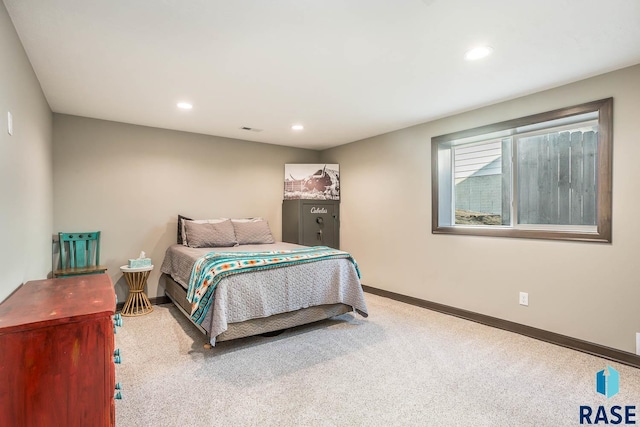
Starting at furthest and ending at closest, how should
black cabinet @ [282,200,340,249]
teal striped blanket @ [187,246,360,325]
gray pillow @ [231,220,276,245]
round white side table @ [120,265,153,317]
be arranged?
black cabinet @ [282,200,340,249] < gray pillow @ [231,220,276,245] < round white side table @ [120,265,153,317] < teal striped blanket @ [187,246,360,325]

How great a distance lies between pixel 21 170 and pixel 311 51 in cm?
207

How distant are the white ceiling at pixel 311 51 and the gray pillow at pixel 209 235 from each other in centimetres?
137

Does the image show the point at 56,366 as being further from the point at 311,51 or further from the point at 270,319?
the point at 311,51

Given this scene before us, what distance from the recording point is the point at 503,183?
3.44 metres

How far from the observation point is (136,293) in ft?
12.3

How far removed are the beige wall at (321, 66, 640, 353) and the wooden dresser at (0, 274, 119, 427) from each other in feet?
10.7

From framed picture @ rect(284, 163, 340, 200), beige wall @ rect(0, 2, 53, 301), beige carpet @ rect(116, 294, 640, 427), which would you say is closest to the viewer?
beige wall @ rect(0, 2, 53, 301)

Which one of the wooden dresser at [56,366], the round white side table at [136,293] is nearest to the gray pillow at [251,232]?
the round white side table at [136,293]

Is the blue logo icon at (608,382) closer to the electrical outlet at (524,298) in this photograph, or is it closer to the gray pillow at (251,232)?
the electrical outlet at (524,298)

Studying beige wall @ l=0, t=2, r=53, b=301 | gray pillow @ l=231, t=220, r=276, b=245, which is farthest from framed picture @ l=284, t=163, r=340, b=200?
beige wall @ l=0, t=2, r=53, b=301

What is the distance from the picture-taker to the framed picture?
517 cm

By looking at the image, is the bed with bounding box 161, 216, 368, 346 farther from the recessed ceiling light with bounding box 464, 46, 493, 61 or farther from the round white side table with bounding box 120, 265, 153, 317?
the recessed ceiling light with bounding box 464, 46, 493, 61

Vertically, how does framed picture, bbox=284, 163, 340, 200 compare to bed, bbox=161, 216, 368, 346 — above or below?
above

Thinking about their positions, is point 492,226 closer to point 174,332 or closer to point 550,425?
point 550,425
